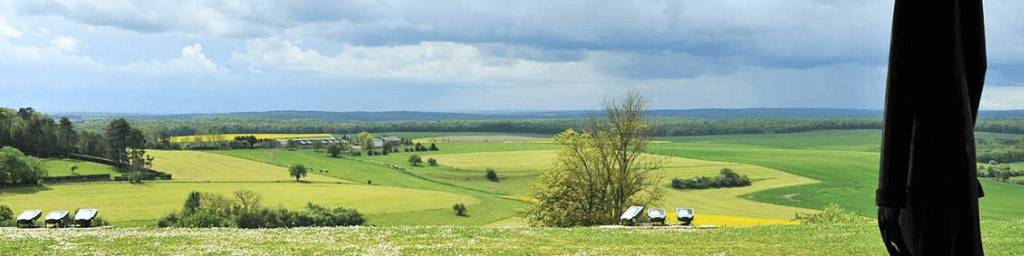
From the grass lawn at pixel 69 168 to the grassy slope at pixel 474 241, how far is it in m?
50.7

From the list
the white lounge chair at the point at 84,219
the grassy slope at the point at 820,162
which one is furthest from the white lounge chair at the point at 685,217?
the grassy slope at the point at 820,162

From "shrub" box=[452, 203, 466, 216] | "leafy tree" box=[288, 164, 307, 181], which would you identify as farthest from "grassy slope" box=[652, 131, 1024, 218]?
"leafy tree" box=[288, 164, 307, 181]

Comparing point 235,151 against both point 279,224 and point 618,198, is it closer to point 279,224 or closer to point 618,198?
point 279,224

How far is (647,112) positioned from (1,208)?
123ft

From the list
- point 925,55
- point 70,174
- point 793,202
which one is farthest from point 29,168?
point 925,55

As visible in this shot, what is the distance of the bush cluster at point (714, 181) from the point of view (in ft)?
248

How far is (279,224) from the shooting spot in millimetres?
48062

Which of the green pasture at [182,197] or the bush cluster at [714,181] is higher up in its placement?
the bush cluster at [714,181]

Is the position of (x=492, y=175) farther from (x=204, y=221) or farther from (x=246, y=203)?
(x=204, y=221)

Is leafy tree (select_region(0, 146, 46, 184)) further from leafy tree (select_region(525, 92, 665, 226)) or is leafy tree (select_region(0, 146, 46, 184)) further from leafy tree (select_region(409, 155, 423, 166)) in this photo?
leafy tree (select_region(525, 92, 665, 226))

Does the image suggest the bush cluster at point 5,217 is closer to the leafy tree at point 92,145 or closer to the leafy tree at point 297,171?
the leafy tree at point 92,145

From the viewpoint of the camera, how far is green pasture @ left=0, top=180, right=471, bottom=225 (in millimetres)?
59594

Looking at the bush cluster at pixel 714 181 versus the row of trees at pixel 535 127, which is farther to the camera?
the row of trees at pixel 535 127

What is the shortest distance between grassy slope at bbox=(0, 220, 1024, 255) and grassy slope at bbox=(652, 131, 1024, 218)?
106 ft
